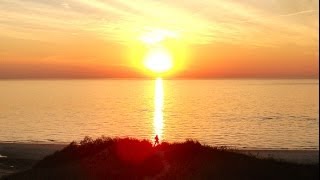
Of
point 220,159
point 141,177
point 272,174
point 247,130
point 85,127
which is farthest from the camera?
point 85,127

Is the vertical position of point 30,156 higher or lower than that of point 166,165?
higher

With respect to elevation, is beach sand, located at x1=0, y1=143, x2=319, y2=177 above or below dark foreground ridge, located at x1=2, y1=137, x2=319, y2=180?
above

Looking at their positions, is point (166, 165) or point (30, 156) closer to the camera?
point (166, 165)

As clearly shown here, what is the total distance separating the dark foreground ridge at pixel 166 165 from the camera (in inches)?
938

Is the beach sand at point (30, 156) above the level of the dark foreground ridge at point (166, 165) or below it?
above

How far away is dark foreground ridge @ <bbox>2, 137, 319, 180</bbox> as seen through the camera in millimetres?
23828

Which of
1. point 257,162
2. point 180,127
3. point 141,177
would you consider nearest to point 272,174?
point 257,162

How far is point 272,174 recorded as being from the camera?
23516 millimetres

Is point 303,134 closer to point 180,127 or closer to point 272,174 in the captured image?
point 180,127

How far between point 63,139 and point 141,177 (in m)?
50.5

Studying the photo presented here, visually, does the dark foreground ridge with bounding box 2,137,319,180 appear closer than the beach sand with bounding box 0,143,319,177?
Yes

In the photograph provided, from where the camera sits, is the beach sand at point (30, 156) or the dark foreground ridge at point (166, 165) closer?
the dark foreground ridge at point (166, 165)

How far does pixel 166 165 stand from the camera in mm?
26281

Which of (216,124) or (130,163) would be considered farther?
(216,124)
